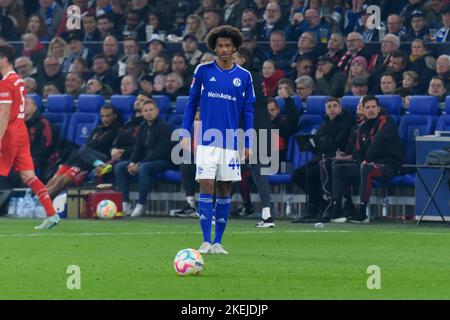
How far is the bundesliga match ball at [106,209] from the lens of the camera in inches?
912

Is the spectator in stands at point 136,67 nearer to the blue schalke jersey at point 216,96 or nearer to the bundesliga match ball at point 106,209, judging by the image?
the bundesliga match ball at point 106,209

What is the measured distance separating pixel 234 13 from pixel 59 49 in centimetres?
387

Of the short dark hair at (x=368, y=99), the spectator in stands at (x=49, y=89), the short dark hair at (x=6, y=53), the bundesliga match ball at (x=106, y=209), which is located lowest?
the bundesliga match ball at (x=106, y=209)

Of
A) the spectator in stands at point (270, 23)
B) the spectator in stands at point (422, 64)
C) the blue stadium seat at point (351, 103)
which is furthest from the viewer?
the spectator in stands at point (270, 23)

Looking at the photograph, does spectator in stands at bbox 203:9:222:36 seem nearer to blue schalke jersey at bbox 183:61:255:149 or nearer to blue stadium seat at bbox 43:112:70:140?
blue stadium seat at bbox 43:112:70:140

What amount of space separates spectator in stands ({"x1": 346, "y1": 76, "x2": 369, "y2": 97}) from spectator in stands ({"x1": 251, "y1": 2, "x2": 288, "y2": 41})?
364 centimetres

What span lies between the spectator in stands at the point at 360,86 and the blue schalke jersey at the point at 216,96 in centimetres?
692

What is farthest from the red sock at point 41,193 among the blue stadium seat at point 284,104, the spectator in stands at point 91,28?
the spectator in stands at point 91,28

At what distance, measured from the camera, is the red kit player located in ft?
65.0

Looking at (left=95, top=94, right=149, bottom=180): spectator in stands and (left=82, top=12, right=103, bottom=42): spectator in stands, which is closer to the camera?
(left=95, top=94, right=149, bottom=180): spectator in stands

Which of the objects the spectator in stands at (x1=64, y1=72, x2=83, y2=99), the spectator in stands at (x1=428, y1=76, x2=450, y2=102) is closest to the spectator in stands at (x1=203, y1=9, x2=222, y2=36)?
the spectator in stands at (x1=64, y1=72, x2=83, y2=99)

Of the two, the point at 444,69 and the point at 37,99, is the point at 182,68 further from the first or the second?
the point at 444,69

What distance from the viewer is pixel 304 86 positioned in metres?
23.5
